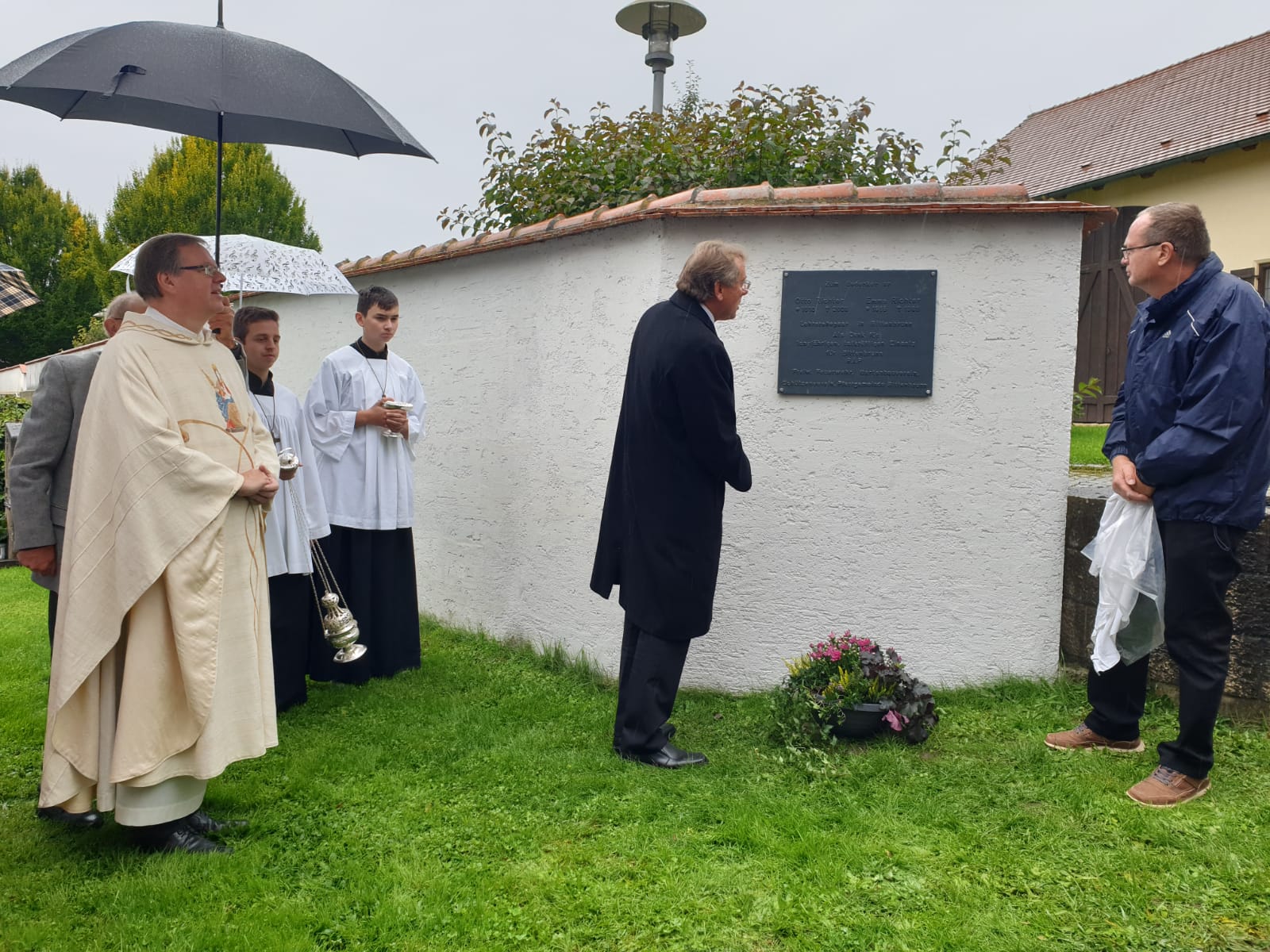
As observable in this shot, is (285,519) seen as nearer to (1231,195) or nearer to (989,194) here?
(989,194)

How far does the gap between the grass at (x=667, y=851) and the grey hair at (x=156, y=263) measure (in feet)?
5.97

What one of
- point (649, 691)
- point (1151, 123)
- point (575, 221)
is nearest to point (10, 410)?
point (575, 221)

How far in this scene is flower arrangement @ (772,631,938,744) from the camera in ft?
13.4

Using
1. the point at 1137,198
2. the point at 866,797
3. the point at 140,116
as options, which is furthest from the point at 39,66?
the point at 1137,198

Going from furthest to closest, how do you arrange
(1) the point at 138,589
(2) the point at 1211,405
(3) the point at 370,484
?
(3) the point at 370,484, (2) the point at 1211,405, (1) the point at 138,589

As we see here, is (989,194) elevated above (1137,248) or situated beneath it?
elevated above

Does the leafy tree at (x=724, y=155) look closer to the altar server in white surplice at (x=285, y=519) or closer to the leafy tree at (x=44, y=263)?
the altar server in white surplice at (x=285, y=519)

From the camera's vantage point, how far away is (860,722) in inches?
162

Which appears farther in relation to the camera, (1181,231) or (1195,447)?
(1181,231)

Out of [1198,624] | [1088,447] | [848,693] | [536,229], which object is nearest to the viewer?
[1198,624]

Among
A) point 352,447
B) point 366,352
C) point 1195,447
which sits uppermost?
point 366,352

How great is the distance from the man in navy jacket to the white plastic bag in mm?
69

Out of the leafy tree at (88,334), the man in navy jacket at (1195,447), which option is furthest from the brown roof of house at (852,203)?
the leafy tree at (88,334)

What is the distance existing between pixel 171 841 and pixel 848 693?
256 centimetres
